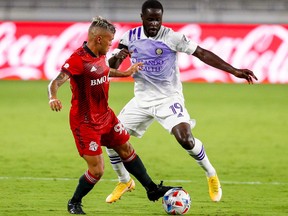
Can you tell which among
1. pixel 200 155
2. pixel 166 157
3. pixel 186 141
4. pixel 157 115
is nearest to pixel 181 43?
pixel 157 115

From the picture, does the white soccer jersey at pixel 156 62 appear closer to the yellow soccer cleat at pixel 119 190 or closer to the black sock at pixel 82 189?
the yellow soccer cleat at pixel 119 190

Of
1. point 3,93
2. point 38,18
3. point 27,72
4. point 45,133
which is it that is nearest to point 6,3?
point 38,18

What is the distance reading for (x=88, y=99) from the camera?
312 inches

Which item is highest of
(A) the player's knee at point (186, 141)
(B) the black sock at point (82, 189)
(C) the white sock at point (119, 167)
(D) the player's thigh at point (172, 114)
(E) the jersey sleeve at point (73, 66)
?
(E) the jersey sleeve at point (73, 66)

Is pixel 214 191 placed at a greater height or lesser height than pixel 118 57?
lesser

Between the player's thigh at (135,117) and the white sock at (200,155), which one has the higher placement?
the player's thigh at (135,117)

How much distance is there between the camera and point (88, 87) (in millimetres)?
7871

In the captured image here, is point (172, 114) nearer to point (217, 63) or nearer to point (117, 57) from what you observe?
point (217, 63)

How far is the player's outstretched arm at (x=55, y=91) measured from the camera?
7.12 meters

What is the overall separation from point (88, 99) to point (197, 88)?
47.8 feet

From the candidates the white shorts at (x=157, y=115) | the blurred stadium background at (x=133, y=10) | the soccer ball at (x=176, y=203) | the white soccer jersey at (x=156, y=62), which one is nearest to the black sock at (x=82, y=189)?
the soccer ball at (x=176, y=203)

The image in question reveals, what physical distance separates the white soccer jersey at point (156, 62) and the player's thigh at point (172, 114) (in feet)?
0.30

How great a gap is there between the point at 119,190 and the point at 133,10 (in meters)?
19.4

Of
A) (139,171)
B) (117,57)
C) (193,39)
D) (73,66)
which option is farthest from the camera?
(193,39)
